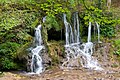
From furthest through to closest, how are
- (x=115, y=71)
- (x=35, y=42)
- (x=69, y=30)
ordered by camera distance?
(x=69, y=30), (x=35, y=42), (x=115, y=71)

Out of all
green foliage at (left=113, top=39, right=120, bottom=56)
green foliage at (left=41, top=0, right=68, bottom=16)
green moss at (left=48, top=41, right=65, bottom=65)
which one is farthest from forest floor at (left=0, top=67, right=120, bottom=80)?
green foliage at (left=41, top=0, right=68, bottom=16)

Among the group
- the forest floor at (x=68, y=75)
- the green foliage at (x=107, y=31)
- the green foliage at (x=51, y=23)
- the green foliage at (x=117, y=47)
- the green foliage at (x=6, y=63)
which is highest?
the green foliage at (x=51, y=23)

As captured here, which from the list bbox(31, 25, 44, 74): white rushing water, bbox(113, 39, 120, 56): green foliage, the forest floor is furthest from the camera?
bbox(113, 39, 120, 56): green foliage

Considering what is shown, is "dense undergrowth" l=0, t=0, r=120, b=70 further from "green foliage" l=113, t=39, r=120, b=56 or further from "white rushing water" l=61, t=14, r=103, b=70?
"white rushing water" l=61, t=14, r=103, b=70

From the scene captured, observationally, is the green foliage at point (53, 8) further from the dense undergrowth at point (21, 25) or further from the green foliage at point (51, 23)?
the green foliage at point (51, 23)

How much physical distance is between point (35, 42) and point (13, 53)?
112 cm

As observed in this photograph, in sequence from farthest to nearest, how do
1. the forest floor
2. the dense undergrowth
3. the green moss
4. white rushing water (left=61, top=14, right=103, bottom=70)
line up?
white rushing water (left=61, top=14, right=103, bottom=70)
the green moss
the dense undergrowth
the forest floor

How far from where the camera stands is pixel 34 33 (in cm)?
1156

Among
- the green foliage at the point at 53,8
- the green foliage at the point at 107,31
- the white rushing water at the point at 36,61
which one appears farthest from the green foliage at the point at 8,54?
the green foliage at the point at 107,31

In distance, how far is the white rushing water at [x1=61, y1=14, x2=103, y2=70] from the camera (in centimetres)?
1141

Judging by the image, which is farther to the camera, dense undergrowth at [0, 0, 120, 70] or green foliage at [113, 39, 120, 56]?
green foliage at [113, 39, 120, 56]

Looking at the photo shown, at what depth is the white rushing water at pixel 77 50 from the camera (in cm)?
1141

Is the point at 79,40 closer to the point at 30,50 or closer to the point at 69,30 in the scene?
the point at 69,30

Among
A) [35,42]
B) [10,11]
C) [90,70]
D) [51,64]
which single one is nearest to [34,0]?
[10,11]
